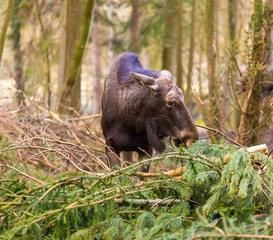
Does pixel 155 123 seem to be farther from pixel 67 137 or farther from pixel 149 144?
pixel 67 137

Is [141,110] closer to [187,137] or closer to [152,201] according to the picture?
[187,137]

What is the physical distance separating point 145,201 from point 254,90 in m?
4.83

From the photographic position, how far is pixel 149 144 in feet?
29.9

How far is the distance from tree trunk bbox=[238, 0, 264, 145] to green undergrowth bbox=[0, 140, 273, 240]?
13.3 feet

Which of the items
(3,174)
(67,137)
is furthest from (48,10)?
(3,174)

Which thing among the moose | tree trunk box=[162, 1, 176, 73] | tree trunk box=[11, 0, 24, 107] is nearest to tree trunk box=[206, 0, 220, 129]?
the moose

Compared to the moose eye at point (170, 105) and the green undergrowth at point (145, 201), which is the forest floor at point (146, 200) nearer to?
the green undergrowth at point (145, 201)

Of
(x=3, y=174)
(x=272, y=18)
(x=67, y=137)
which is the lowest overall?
(x=67, y=137)

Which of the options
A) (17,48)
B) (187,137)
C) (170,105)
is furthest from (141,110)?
(17,48)

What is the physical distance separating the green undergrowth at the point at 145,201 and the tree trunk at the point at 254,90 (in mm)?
4041

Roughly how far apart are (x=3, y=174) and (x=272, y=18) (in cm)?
478

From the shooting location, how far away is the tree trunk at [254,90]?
10.1 meters

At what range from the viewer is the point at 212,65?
1102 centimetres

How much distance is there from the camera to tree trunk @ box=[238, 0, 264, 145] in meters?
10.1
